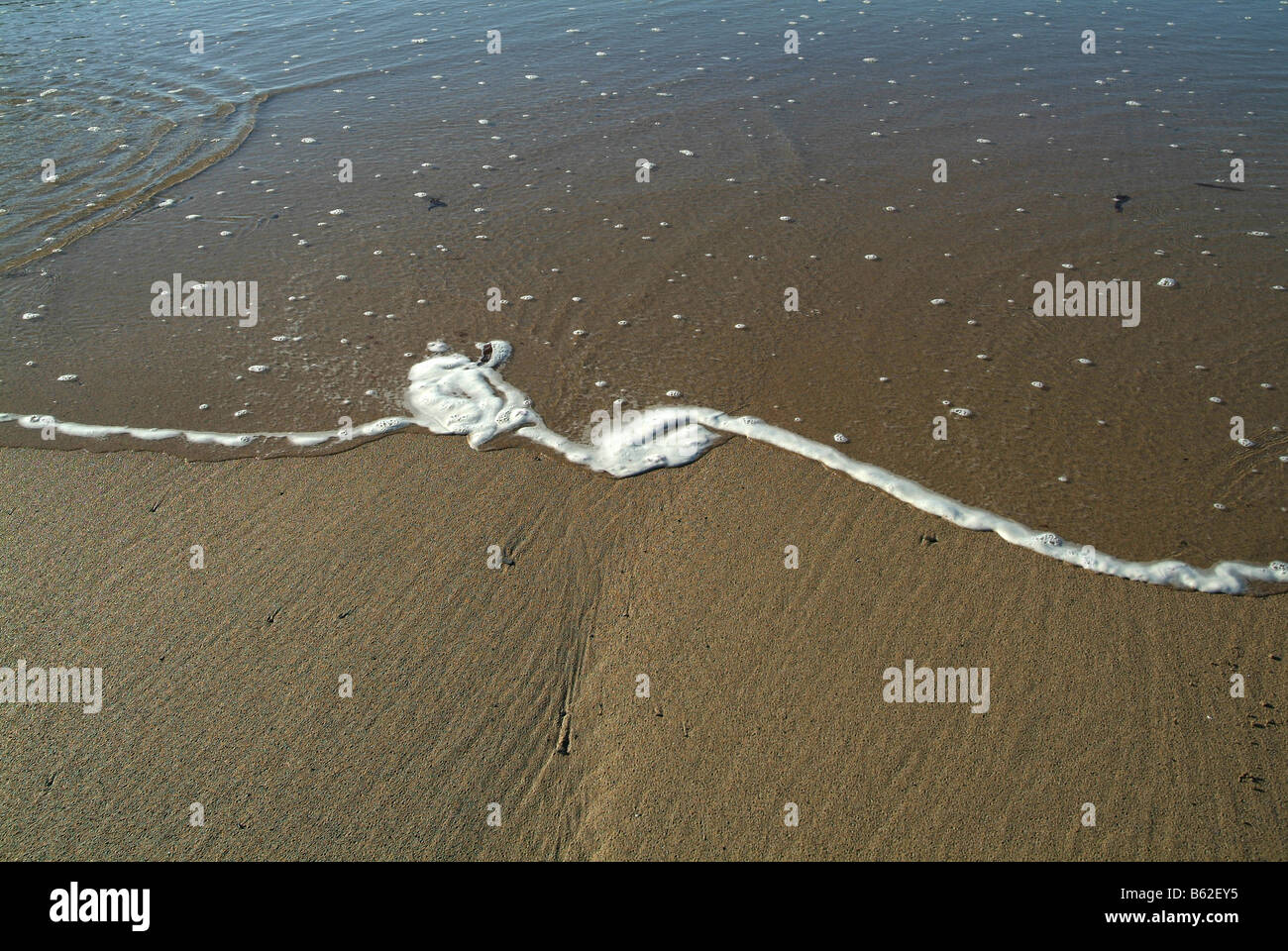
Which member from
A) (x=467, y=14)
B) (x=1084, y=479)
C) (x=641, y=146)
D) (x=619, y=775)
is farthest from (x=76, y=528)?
(x=467, y=14)

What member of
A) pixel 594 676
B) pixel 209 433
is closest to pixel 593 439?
pixel 594 676

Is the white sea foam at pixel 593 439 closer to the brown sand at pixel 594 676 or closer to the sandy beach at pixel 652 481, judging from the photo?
the sandy beach at pixel 652 481

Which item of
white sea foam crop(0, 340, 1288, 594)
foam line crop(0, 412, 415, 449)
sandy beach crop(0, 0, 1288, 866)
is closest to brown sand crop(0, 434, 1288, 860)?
sandy beach crop(0, 0, 1288, 866)

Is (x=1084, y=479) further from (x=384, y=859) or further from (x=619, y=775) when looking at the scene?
(x=384, y=859)

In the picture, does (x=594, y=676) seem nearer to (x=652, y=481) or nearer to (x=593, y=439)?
(x=652, y=481)

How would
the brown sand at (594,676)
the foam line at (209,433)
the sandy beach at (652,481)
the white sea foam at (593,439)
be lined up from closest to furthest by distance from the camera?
the brown sand at (594,676), the sandy beach at (652,481), the white sea foam at (593,439), the foam line at (209,433)

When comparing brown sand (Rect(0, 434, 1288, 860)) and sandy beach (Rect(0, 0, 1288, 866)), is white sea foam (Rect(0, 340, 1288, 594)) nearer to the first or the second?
sandy beach (Rect(0, 0, 1288, 866))

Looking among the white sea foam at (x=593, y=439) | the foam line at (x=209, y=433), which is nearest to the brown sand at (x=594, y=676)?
the white sea foam at (x=593, y=439)
